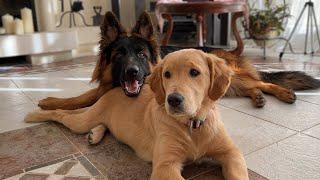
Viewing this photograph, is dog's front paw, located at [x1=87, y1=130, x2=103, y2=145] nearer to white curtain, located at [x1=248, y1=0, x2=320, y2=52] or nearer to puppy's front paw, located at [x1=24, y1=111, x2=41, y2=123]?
puppy's front paw, located at [x1=24, y1=111, x2=41, y2=123]

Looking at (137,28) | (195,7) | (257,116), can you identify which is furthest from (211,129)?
(195,7)

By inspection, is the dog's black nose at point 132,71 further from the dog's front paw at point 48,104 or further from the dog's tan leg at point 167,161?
the dog's front paw at point 48,104

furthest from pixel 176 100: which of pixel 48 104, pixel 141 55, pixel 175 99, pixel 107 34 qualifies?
pixel 48 104

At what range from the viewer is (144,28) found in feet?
6.77

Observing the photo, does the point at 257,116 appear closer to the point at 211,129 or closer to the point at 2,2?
the point at 211,129

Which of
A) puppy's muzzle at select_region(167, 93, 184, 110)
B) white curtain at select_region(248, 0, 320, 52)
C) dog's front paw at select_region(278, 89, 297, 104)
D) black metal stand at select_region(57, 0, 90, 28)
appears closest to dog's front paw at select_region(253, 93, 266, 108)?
dog's front paw at select_region(278, 89, 297, 104)

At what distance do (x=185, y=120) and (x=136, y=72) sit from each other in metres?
0.62

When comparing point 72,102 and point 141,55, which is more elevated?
point 141,55

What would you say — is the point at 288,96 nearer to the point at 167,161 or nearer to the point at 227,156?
the point at 227,156

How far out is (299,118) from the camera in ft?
6.57

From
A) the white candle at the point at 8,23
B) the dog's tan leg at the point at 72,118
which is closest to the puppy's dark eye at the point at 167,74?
the dog's tan leg at the point at 72,118

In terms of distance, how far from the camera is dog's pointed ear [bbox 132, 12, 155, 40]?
6.68 feet

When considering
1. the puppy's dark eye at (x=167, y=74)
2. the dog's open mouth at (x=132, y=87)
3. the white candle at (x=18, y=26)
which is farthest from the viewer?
the white candle at (x=18, y=26)

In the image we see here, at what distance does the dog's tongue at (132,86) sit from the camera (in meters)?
1.87
